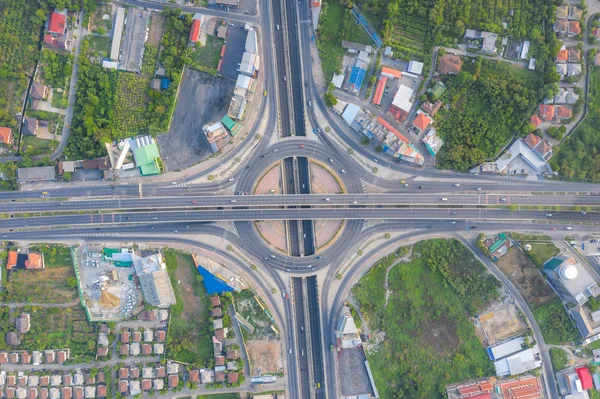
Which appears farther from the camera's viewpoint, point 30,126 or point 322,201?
point 30,126

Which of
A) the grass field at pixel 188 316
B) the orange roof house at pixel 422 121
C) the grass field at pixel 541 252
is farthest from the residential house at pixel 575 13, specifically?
the grass field at pixel 188 316

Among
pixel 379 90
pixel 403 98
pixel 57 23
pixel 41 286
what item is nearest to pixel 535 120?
pixel 403 98

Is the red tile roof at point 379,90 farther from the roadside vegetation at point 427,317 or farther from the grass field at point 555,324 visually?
the grass field at point 555,324

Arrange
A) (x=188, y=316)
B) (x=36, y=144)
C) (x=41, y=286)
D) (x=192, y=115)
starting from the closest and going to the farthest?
(x=188, y=316)
(x=41, y=286)
(x=192, y=115)
(x=36, y=144)

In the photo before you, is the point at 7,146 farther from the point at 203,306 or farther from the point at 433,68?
the point at 433,68

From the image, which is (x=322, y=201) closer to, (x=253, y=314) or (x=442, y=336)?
(x=253, y=314)

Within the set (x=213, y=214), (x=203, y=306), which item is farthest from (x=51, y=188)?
(x=203, y=306)

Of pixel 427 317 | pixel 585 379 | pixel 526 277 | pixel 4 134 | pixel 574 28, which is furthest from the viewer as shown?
pixel 4 134

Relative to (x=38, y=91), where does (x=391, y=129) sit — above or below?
below
